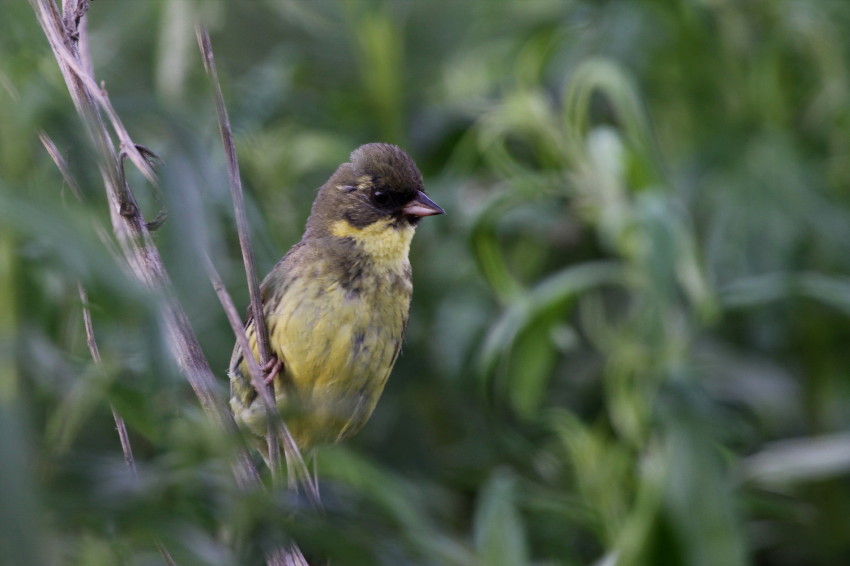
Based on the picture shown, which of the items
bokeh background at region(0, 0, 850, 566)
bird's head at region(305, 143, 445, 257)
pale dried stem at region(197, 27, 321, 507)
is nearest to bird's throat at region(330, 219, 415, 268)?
bird's head at region(305, 143, 445, 257)

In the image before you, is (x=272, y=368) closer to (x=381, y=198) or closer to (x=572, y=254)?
(x=381, y=198)

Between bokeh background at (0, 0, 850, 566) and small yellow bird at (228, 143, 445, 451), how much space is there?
0.65 ft

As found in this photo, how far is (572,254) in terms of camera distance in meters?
3.84

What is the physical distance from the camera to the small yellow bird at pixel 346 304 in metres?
2.45

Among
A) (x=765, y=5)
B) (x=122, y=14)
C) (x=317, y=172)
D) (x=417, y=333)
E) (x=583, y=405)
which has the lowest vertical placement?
(x=583, y=405)

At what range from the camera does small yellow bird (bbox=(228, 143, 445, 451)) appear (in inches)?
96.5

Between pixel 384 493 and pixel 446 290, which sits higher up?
pixel 446 290

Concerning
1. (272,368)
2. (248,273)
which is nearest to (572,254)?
(272,368)

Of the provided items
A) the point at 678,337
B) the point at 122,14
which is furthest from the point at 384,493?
the point at 122,14

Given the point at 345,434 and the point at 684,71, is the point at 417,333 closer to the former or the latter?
the point at 345,434

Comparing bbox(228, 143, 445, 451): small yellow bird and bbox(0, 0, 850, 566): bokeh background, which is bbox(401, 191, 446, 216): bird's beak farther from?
bbox(0, 0, 850, 566): bokeh background

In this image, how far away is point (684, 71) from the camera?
3773 millimetres

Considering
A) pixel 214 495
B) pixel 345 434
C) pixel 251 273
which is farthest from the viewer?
pixel 345 434

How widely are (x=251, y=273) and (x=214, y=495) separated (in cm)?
65
